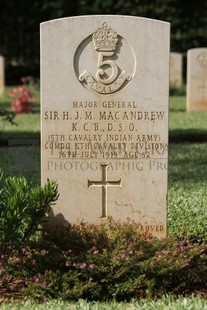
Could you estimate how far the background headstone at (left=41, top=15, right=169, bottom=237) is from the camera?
5.12 meters

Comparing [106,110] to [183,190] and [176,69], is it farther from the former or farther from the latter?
[176,69]

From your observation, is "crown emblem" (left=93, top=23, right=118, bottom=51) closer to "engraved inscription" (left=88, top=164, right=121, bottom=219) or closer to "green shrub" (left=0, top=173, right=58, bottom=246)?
"engraved inscription" (left=88, top=164, right=121, bottom=219)

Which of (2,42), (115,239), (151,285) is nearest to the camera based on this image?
(151,285)

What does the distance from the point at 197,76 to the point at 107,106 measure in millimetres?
9484

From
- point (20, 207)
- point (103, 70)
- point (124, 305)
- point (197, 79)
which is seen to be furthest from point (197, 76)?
point (124, 305)

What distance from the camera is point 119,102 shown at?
5172 millimetres

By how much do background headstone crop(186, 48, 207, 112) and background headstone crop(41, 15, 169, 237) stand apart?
9255 mm

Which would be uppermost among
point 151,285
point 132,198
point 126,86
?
point 126,86

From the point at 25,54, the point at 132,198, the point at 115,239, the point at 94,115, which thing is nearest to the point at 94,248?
the point at 115,239

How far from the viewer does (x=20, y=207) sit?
450 centimetres

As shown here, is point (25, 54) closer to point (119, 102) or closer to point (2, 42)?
point (2, 42)

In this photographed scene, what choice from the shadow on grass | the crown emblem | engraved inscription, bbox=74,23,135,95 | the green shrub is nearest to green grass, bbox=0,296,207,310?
the green shrub

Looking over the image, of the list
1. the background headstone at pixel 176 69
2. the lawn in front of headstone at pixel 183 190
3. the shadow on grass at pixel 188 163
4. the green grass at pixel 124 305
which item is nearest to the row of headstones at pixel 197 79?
the lawn in front of headstone at pixel 183 190

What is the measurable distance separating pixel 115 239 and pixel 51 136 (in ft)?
2.76
